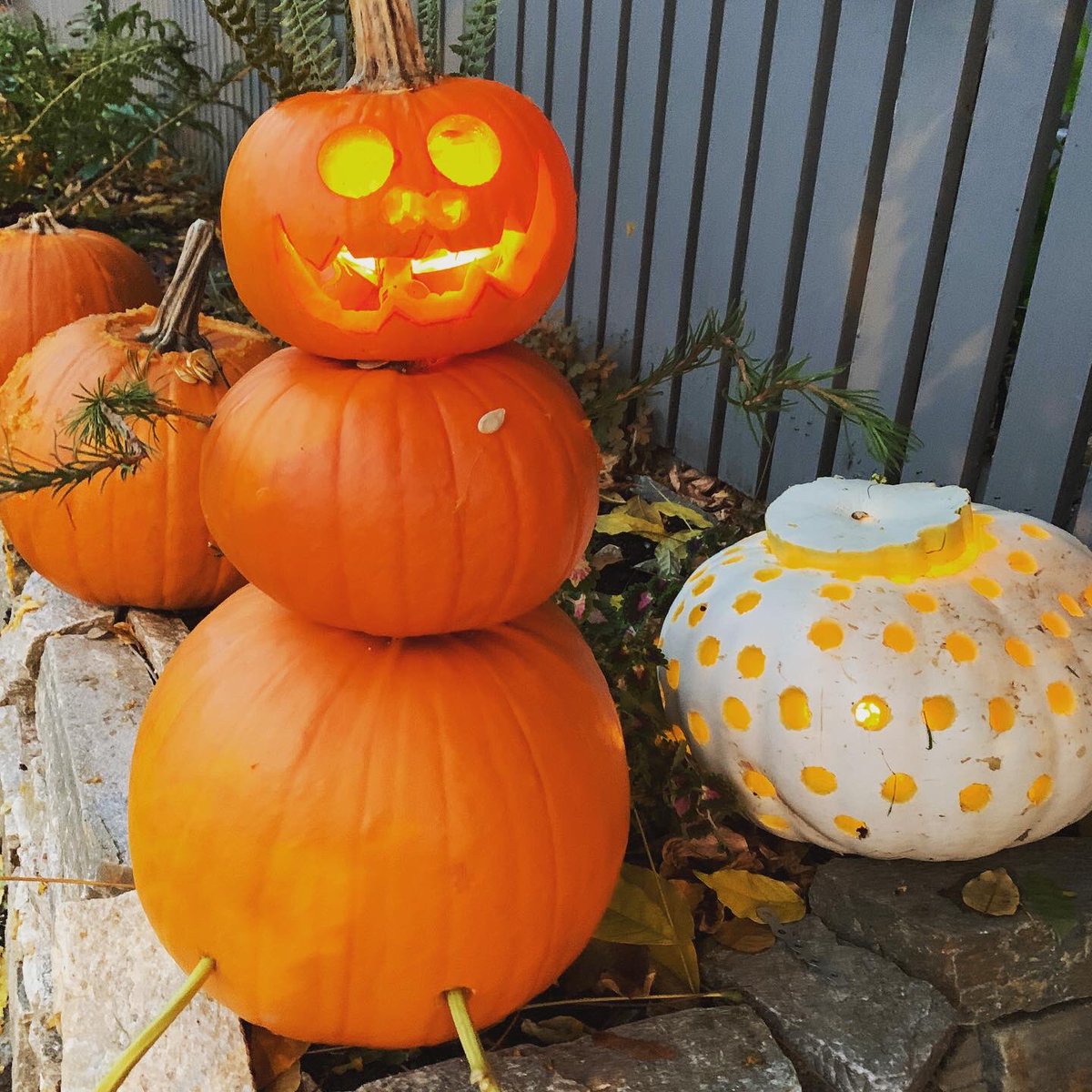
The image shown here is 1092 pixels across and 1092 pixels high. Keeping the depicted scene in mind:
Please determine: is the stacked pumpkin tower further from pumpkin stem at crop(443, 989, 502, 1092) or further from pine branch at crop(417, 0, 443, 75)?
pine branch at crop(417, 0, 443, 75)

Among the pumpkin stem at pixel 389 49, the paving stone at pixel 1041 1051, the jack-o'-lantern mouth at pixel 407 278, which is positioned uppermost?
the pumpkin stem at pixel 389 49

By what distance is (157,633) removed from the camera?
Result: 2.26 metres

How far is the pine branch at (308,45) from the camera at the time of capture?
4.08 feet

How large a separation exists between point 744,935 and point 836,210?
1.75 m

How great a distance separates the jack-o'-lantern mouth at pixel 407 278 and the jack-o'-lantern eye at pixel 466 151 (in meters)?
0.06

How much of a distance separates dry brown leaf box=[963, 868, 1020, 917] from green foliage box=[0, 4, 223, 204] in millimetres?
3462

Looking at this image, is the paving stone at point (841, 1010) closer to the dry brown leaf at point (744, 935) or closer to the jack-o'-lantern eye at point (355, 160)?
the dry brown leaf at point (744, 935)

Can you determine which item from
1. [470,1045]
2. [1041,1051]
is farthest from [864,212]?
[470,1045]

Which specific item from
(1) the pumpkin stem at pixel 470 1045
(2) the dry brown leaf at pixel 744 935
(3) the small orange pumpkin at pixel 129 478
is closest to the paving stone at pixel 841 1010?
(2) the dry brown leaf at pixel 744 935

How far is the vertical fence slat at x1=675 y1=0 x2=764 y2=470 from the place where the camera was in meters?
2.73

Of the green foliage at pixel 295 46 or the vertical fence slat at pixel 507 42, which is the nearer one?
the green foliage at pixel 295 46

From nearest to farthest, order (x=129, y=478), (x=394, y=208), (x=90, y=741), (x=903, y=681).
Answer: (x=394, y=208)
(x=903, y=681)
(x=90, y=741)
(x=129, y=478)

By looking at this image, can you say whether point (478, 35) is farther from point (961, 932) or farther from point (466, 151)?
point (961, 932)

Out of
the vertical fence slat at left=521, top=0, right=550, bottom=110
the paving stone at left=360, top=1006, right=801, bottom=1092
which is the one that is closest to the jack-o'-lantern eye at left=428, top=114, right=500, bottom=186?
the paving stone at left=360, top=1006, right=801, bottom=1092
